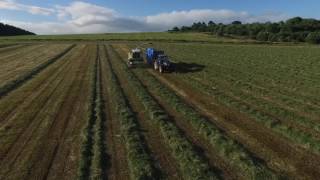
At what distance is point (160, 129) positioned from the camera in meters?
15.5

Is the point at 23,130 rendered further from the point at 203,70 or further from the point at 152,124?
the point at 203,70

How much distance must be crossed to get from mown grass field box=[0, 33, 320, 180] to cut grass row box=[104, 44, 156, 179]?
0.03 meters

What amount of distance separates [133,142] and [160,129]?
6.68ft

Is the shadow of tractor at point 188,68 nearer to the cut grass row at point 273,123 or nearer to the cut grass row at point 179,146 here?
the cut grass row at point 273,123

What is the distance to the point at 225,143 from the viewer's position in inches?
526

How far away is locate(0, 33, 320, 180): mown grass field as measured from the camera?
11445 mm

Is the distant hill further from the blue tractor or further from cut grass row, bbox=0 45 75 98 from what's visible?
the blue tractor

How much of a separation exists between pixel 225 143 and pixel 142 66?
85.5 feet

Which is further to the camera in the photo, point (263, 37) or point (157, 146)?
point (263, 37)

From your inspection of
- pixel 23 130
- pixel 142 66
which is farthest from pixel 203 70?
pixel 23 130

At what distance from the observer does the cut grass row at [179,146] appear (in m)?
10.9

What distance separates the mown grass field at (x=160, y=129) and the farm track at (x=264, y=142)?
0.10 feet

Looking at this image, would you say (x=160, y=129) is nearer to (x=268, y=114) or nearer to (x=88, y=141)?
(x=88, y=141)

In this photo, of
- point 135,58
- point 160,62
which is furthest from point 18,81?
point 135,58
